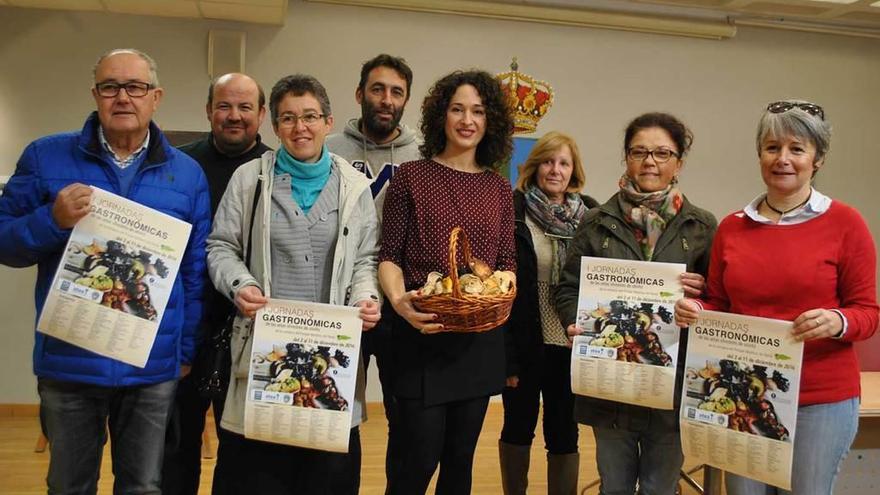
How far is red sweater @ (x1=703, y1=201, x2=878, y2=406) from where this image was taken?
1.92 metres

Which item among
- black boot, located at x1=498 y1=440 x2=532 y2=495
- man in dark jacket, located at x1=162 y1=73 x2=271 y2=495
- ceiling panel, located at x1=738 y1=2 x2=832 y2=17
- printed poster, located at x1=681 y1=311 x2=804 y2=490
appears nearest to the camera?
printed poster, located at x1=681 y1=311 x2=804 y2=490

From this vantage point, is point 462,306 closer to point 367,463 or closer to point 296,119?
point 296,119

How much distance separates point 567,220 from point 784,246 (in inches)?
40.5

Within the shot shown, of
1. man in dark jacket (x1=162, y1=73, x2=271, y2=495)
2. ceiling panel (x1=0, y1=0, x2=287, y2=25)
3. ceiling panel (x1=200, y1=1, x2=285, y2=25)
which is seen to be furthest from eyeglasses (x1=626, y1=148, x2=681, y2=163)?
ceiling panel (x1=200, y1=1, x2=285, y2=25)

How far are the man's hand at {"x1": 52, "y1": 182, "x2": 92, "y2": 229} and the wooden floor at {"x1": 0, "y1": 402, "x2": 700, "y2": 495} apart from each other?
224 centimetres

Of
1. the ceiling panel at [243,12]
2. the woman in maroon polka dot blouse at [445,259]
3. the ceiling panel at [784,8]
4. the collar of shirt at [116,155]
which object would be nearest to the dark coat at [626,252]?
the woman in maroon polka dot blouse at [445,259]

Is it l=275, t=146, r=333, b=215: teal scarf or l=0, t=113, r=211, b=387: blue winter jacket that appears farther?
l=275, t=146, r=333, b=215: teal scarf

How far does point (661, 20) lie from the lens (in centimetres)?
572

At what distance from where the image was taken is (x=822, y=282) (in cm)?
192

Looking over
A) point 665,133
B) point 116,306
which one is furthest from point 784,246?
point 116,306

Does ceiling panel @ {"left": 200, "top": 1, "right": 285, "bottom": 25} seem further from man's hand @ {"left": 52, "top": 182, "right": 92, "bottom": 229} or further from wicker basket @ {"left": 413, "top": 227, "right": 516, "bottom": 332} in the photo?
wicker basket @ {"left": 413, "top": 227, "right": 516, "bottom": 332}

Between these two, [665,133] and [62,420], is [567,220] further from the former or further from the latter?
[62,420]

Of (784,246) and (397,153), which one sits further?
(397,153)

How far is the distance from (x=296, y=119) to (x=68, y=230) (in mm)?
713
